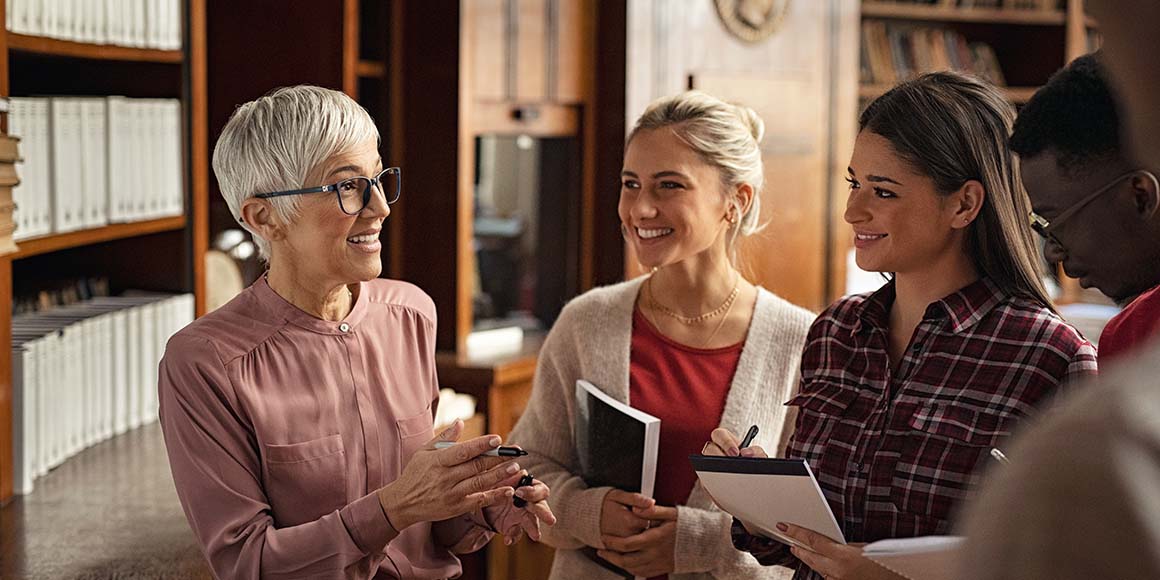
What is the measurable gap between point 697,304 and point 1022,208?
0.70m

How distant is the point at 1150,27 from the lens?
0.70 metres

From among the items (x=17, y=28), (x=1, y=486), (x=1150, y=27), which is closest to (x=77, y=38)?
(x=17, y=28)

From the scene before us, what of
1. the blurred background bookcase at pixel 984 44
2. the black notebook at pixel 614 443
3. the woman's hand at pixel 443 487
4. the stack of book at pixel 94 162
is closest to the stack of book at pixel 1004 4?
the blurred background bookcase at pixel 984 44

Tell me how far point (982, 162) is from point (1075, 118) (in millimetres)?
295

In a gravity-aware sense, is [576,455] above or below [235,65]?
below

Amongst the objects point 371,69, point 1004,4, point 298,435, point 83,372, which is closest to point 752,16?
point 1004,4

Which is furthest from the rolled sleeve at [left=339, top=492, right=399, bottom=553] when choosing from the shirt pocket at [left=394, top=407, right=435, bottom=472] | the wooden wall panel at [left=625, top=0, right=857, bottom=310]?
the wooden wall panel at [left=625, top=0, right=857, bottom=310]

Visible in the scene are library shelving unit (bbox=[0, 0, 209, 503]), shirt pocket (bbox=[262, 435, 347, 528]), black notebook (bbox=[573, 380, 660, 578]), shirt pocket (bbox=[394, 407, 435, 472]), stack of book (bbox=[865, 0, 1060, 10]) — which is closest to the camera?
shirt pocket (bbox=[262, 435, 347, 528])

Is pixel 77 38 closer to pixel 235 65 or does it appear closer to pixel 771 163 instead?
pixel 235 65

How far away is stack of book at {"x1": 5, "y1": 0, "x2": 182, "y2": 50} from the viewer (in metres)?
2.54

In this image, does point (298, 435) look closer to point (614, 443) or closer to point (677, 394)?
point (614, 443)

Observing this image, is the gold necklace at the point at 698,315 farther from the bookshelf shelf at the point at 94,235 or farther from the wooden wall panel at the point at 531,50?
the wooden wall panel at the point at 531,50

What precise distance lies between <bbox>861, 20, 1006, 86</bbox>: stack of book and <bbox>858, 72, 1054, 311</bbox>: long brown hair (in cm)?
365

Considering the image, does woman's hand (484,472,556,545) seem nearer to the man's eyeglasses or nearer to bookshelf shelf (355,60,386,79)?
the man's eyeglasses
